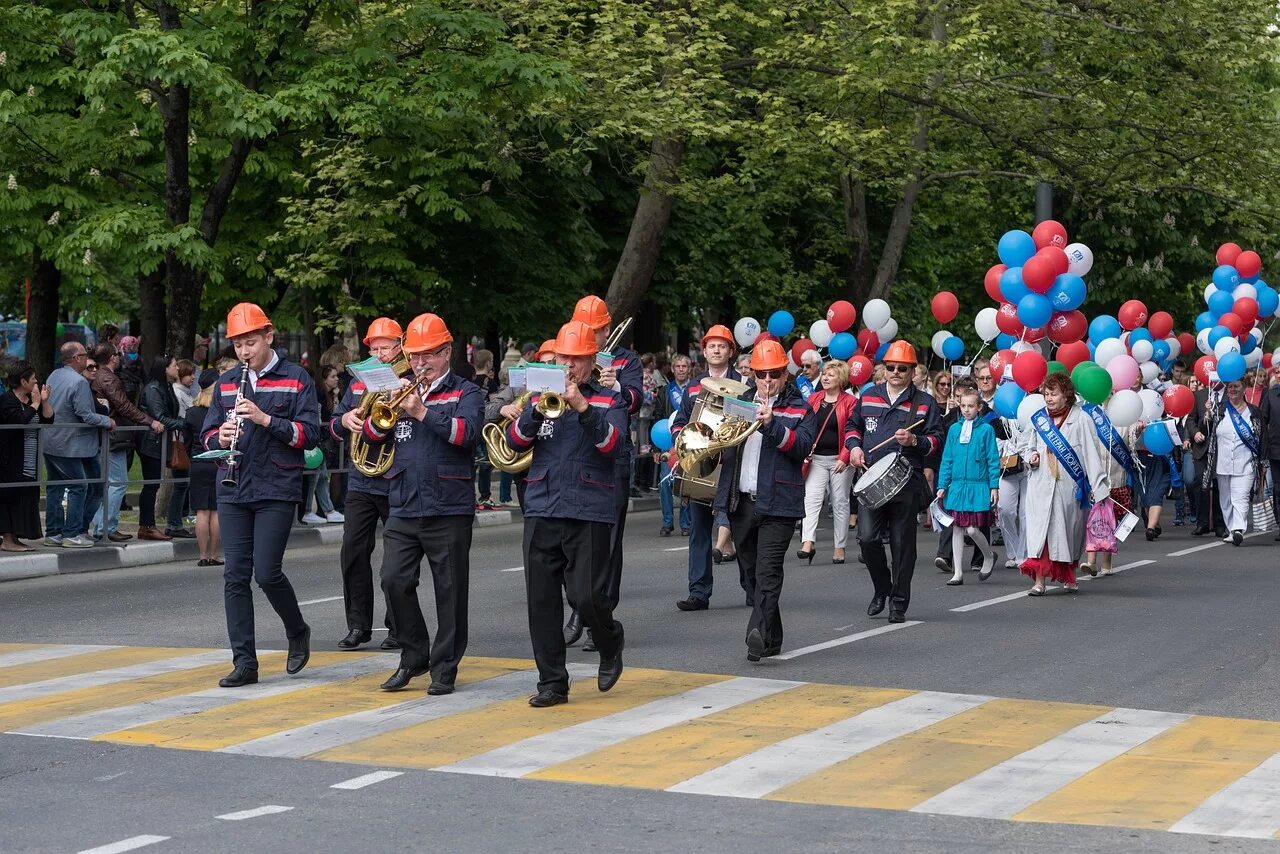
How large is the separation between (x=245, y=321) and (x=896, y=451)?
16.0ft

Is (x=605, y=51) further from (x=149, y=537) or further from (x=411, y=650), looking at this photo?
(x=411, y=650)

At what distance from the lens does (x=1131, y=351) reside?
2027 centimetres

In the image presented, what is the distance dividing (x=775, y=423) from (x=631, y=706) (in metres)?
2.15

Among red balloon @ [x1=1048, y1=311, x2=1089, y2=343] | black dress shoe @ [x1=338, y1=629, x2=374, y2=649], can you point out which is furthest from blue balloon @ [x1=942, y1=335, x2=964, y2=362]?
black dress shoe @ [x1=338, y1=629, x2=374, y2=649]

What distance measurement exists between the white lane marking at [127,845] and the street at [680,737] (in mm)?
23

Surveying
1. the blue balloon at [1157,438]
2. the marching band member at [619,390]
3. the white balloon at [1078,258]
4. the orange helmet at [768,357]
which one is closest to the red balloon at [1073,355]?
the white balloon at [1078,258]

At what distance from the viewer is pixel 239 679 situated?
1002 centimetres

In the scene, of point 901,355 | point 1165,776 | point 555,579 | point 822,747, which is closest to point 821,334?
point 901,355

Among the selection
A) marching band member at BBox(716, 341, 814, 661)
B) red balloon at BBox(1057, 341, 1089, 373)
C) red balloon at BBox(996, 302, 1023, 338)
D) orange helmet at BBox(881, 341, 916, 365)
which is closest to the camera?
marching band member at BBox(716, 341, 814, 661)

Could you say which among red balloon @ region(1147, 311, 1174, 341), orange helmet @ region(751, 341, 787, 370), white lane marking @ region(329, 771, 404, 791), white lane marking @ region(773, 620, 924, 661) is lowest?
white lane marking @ region(329, 771, 404, 791)

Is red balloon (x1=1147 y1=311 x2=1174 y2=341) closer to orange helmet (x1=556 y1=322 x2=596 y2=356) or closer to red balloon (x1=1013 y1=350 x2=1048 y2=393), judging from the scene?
red balloon (x1=1013 y1=350 x2=1048 y2=393)

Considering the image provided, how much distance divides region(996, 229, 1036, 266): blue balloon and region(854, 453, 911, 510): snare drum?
5.27 meters

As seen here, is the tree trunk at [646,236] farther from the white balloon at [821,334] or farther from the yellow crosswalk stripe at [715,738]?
the yellow crosswalk stripe at [715,738]

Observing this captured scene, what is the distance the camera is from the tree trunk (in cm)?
2631
